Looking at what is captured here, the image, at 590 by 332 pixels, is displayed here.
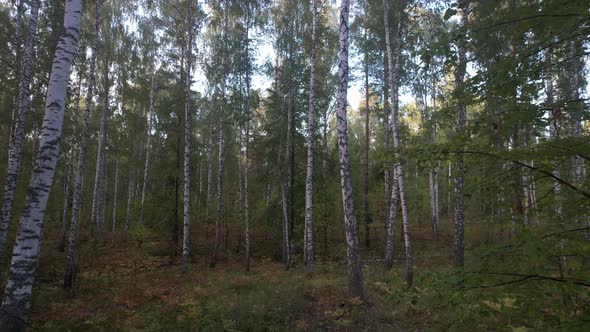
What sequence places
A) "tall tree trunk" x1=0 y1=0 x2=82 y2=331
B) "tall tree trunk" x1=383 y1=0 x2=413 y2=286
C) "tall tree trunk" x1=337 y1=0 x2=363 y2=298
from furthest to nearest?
"tall tree trunk" x1=383 y1=0 x2=413 y2=286
"tall tree trunk" x1=337 y1=0 x2=363 y2=298
"tall tree trunk" x1=0 y1=0 x2=82 y2=331

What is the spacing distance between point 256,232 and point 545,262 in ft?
73.5

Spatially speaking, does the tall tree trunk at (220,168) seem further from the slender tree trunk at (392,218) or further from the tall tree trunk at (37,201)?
the tall tree trunk at (37,201)

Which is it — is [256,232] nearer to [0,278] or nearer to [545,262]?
[0,278]

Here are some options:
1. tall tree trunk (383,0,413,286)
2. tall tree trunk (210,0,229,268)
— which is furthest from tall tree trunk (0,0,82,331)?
tall tree trunk (210,0,229,268)

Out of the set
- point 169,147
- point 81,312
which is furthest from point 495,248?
point 169,147

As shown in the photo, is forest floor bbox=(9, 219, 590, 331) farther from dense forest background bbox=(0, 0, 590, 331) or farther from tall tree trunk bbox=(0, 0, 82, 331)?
tall tree trunk bbox=(0, 0, 82, 331)

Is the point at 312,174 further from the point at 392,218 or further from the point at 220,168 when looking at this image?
the point at 220,168

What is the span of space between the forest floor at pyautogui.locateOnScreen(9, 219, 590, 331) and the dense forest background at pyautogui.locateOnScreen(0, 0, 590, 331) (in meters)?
0.05

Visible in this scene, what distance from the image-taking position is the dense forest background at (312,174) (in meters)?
2.80

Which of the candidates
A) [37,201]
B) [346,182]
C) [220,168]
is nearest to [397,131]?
[346,182]

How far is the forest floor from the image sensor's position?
274cm

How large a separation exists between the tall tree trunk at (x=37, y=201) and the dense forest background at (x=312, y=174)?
0.03 metres

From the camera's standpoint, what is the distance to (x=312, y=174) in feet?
47.1

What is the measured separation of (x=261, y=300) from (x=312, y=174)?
258 inches
